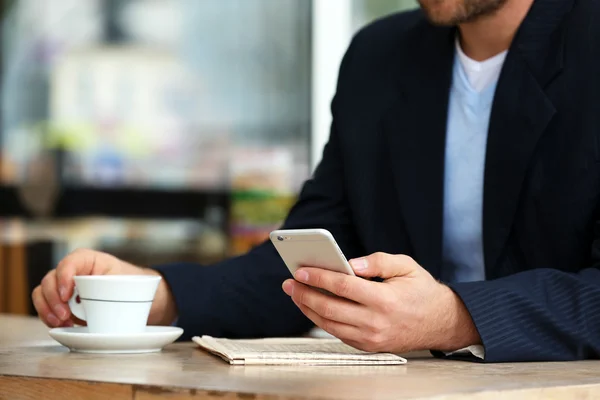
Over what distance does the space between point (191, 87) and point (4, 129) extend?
2.43 feet

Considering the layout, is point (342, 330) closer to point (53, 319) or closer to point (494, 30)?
point (53, 319)

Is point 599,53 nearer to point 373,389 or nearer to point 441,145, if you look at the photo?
point 441,145

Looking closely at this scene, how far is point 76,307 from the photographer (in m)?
1.29

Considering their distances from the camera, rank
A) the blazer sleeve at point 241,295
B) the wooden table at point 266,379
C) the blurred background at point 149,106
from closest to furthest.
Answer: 1. the wooden table at point 266,379
2. the blazer sleeve at point 241,295
3. the blurred background at point 149,106

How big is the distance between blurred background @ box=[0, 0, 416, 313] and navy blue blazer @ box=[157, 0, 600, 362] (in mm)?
2196

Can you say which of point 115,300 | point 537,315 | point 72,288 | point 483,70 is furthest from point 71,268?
point 483,70

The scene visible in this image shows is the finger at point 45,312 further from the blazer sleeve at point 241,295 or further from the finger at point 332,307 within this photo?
the finger at point 332,307

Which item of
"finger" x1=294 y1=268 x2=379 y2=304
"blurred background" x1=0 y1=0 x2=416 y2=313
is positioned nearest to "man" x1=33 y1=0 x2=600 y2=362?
"finger" x1=294 y1=268 x2=379 y2=304

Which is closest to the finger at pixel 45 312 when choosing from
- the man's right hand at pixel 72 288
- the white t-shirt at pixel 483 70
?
the man's right hand at pixel 72 288

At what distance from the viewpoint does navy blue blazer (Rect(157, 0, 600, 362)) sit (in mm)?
1377

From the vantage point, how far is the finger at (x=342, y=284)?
3.49 ft

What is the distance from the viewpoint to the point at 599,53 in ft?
4.83

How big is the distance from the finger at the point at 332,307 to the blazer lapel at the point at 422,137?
497mm

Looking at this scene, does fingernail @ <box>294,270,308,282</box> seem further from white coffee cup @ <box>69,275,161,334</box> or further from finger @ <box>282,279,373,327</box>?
white coffee cup @ <box>69,275,161,334</box>
